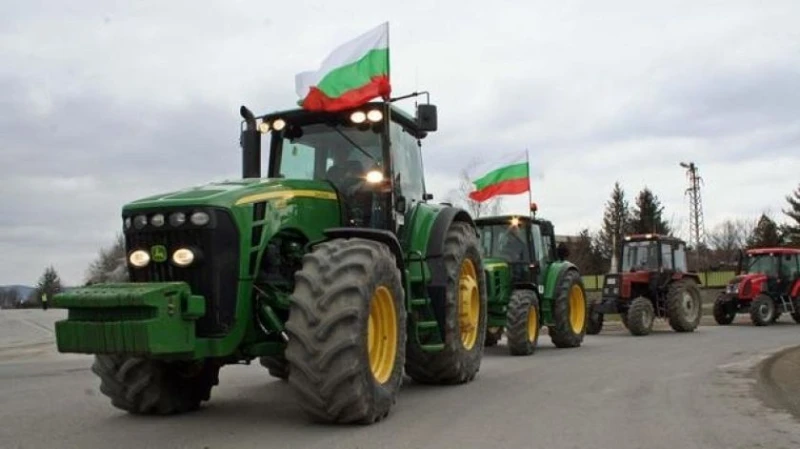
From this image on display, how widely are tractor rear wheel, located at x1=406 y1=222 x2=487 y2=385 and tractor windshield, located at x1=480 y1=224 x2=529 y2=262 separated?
5.21m

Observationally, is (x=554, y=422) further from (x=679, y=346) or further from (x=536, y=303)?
(x=679, y=346)

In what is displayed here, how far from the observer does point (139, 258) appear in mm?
6668

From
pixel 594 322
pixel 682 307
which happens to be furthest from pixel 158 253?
pixel 682 307

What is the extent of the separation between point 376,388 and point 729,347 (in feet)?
33.7

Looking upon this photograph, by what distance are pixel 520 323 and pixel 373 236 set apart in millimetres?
6945

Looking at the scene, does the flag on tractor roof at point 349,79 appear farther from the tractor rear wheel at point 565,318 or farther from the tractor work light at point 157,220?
the tractor rear wheel at point 565,318

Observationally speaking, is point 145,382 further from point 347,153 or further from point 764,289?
point 764,289

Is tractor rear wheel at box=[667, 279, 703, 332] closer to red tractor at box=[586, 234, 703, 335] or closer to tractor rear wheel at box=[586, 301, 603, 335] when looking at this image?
red tractor at box=[586, 234, 703, 335]

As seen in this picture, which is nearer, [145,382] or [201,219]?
[201,219]

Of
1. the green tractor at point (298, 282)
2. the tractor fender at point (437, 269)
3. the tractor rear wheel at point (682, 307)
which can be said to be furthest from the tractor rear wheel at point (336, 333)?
the tractor rear wheel at point (682, 307)

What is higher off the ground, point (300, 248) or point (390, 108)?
point (390, 108)

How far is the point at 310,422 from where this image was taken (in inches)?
265

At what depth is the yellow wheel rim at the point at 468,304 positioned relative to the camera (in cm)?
954

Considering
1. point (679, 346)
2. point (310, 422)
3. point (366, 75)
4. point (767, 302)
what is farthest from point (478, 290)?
point (767, 302)
